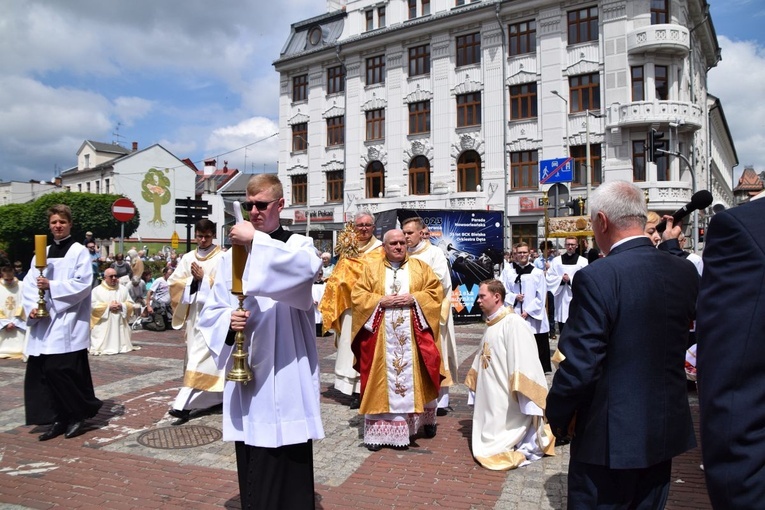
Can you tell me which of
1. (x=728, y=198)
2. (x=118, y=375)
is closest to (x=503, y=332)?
(x=118, y=375)

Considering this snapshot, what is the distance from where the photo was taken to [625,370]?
104 inches

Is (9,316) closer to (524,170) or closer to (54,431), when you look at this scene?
(54,431)

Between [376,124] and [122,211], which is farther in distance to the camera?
[376,124]

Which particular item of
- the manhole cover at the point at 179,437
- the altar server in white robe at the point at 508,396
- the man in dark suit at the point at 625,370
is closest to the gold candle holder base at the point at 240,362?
the man in dark suit at the point at 625,370

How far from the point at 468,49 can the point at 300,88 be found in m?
11.9

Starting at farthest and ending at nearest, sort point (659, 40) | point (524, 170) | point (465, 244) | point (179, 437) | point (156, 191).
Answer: point (156, 191), point (524, 170), point (659, 40), point (465, 244), point (179, 437)

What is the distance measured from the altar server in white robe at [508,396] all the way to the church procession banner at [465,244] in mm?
10408

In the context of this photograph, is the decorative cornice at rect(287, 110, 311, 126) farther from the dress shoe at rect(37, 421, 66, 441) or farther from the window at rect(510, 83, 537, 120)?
the dress shoe at rect(37, 421, 66, 441)

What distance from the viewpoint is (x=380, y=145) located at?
3262 centimetres

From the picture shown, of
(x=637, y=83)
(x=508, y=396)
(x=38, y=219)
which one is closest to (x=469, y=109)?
(x=637, y=83)

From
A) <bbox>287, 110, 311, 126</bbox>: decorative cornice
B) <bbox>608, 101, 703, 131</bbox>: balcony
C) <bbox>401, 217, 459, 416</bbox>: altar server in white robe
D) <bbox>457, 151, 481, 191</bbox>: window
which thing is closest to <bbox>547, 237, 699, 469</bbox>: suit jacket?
<bbox>401, 217, 459, 416</bbox>: altar server in white robe

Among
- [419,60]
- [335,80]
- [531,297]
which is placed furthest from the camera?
[335,80]

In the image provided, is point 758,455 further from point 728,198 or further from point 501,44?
point 728,198

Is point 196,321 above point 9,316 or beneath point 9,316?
above
